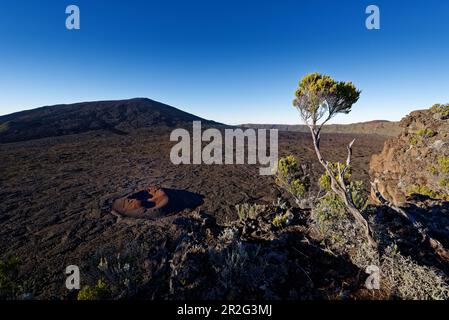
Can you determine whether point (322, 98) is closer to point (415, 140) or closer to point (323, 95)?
point (323, 95)

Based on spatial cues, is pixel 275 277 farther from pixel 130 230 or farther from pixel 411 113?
pixel 411 113

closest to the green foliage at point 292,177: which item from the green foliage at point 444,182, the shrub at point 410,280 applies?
the green foliage at point 444,182

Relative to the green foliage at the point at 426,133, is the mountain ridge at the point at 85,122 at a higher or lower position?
higher

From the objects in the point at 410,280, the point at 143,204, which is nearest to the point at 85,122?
the point at 143,204

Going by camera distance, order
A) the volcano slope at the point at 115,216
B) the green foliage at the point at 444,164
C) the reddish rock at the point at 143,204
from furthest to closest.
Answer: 1. the reddish rock at the point at 143,204
2. the green foliage at the point at 444,164
3. the volcano slope at the point at 115,216

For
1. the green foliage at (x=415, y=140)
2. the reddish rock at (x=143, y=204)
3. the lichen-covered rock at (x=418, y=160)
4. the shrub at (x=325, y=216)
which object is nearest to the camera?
the shrub at (x=325, y=216)

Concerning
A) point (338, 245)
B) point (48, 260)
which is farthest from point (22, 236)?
point (338, 245)

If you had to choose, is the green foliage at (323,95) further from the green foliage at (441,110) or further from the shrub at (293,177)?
the green foliage at (441,110)
